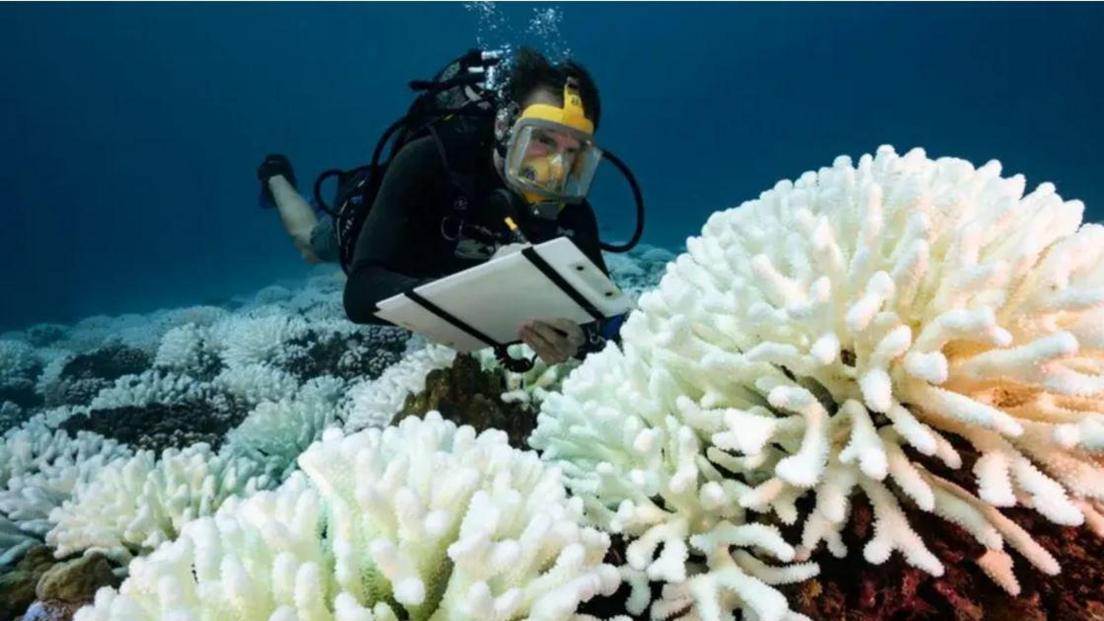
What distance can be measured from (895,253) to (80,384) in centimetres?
1074

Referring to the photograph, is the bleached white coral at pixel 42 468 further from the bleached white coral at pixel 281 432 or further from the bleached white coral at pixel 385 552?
the bleached white coral at pixel 385 552

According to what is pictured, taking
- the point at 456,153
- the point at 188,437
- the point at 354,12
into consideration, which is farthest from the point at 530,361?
the point at 354,12

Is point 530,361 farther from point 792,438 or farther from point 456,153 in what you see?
point 792,438

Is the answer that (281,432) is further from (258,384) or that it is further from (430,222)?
(430,222)

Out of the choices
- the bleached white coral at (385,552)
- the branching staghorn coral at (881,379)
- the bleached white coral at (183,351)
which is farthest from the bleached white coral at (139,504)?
the bleached white coral at (183,351)

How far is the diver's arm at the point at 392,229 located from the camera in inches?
181

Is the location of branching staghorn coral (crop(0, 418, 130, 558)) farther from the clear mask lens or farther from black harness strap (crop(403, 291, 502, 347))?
the clear mask lens

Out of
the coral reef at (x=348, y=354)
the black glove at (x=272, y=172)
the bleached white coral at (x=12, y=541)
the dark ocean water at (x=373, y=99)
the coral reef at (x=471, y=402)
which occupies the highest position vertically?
the dark ocean water at (x=373, y=99)

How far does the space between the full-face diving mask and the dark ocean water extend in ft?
224

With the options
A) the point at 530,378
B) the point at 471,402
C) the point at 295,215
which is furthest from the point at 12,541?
the point at 295,215

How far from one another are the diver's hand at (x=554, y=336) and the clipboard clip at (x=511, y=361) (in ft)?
1.17

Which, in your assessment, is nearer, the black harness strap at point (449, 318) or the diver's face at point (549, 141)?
the black harness strap at point (449, 318)

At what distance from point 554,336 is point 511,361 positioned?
532 mm

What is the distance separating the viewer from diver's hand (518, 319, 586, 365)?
3621 mm
